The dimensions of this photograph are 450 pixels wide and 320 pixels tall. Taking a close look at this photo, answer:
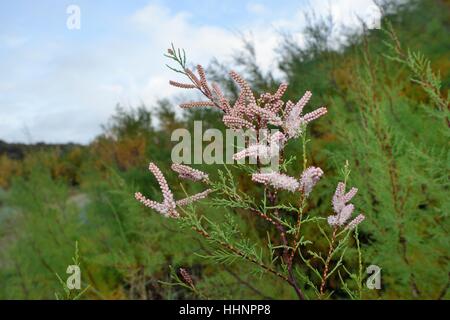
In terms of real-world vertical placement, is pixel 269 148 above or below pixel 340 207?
above

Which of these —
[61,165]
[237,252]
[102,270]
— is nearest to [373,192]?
[237,252]

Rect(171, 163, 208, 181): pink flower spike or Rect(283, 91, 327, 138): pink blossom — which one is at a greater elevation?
Rect(283, 91, 327, 138): pink blossom

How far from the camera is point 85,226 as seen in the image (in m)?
8.95

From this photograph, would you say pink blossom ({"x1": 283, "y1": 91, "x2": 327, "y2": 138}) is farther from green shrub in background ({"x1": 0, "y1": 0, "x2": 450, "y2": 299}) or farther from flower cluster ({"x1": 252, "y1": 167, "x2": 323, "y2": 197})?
green shrub in background ({"x1": 0, "y1": 0, "x2": 450, "y2": 299})

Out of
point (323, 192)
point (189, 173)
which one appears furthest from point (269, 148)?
point (323, 192)

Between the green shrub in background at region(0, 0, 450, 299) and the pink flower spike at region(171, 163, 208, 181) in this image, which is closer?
the pink flower spike at region(171, 163, 208, 181)

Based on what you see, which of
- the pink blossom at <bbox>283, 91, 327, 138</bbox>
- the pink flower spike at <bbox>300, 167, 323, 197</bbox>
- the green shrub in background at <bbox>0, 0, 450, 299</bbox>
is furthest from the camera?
the green shrub in background at <bbox>0, 0, 450, 299</bbox>

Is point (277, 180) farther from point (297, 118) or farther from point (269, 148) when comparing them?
point (297, 118)

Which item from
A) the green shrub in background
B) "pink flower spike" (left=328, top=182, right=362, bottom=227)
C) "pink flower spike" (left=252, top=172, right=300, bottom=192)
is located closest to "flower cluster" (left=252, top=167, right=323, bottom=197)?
"pink flower spike" (left=252, top=172, right=300, bottom=192)

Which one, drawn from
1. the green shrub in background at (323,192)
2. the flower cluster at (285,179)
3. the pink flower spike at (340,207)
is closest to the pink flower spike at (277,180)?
the flower cluster at (285,179)

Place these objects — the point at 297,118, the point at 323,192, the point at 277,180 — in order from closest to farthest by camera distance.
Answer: the point at 277,180 < the point at 297,118 < the point at 323,192

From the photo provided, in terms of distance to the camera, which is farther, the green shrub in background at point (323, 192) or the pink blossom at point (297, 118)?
the green shrub in background at point (323, 192)

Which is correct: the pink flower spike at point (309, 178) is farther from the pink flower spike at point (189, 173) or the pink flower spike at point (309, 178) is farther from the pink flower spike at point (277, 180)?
the pink flower spike at point (189, 173)
